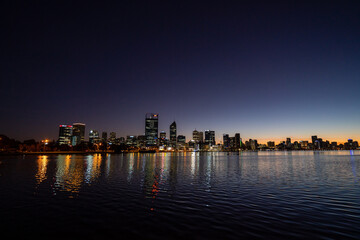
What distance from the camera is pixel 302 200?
66.9 feet

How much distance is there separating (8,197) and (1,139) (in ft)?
720

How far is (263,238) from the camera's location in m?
11.4

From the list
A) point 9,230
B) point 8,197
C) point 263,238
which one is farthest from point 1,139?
point 263,238

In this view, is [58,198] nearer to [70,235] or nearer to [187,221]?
[70,235]

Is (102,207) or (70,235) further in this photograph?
(102,207)

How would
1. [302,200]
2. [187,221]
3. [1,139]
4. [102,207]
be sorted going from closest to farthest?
[187,221], [102,207], [302,200], [1,139]

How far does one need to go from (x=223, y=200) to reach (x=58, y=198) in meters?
17.5

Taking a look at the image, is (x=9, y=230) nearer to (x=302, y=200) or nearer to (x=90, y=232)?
(x=90, y=232)

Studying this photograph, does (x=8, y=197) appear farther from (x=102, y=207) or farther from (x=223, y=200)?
(x=223, y=200)

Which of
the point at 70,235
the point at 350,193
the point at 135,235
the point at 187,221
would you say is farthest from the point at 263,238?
the point at 350,193

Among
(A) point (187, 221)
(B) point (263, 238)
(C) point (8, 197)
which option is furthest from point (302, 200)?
(C) point (8, 197)

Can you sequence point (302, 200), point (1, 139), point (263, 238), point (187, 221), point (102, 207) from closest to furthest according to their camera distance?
point (263, 238), point (187, 221), point (102, 207), point (302, 200), point (1, 139)

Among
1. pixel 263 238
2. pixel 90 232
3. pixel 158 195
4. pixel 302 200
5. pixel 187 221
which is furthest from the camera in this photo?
pixel 158 195

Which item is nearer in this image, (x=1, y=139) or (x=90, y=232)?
(x=90, y=232)
